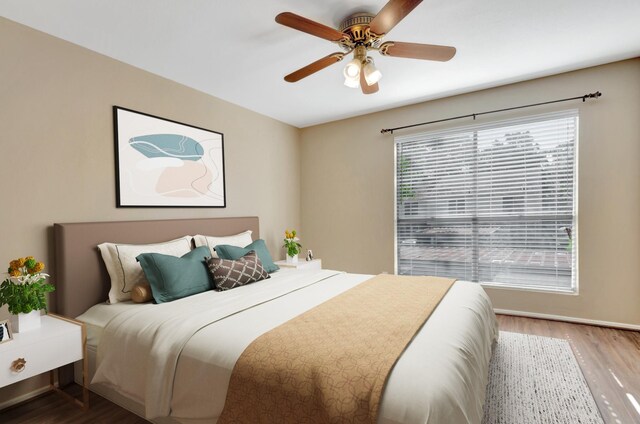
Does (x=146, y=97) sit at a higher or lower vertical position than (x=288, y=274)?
higher

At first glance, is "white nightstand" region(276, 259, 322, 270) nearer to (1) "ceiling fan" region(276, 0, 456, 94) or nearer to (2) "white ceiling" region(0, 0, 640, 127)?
(2) "white ceiling" region(0, 0, 640, 127)

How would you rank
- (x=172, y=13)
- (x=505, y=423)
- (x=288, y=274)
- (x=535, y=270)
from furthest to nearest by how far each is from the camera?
(x=535, y=270), (x=288, y=274), (x=172, y=13), (x=505, y=423)

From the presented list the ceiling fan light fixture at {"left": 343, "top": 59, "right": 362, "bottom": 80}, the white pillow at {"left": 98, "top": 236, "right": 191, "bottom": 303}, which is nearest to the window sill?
the ceiling fan light fixture at {"left": 343, "top": 59, "right": 362, "bottom": 80}

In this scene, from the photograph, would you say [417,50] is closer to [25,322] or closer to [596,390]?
[596,390]

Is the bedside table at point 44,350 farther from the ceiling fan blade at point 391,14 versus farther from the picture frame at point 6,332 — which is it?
the ceiling fan blade at point 391,14

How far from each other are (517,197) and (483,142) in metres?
0.73

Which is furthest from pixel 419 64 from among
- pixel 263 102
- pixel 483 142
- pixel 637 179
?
pixel 637 179

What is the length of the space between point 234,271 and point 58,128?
65.8 inches

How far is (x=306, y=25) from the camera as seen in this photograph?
183 cm

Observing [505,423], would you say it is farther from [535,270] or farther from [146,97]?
[146,97]

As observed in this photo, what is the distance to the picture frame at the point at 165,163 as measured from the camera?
9.00 feet

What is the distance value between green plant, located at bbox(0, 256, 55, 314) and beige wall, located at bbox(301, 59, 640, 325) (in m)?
3.42

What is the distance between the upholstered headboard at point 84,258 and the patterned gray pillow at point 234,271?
704mm

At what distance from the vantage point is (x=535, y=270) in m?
3.46
